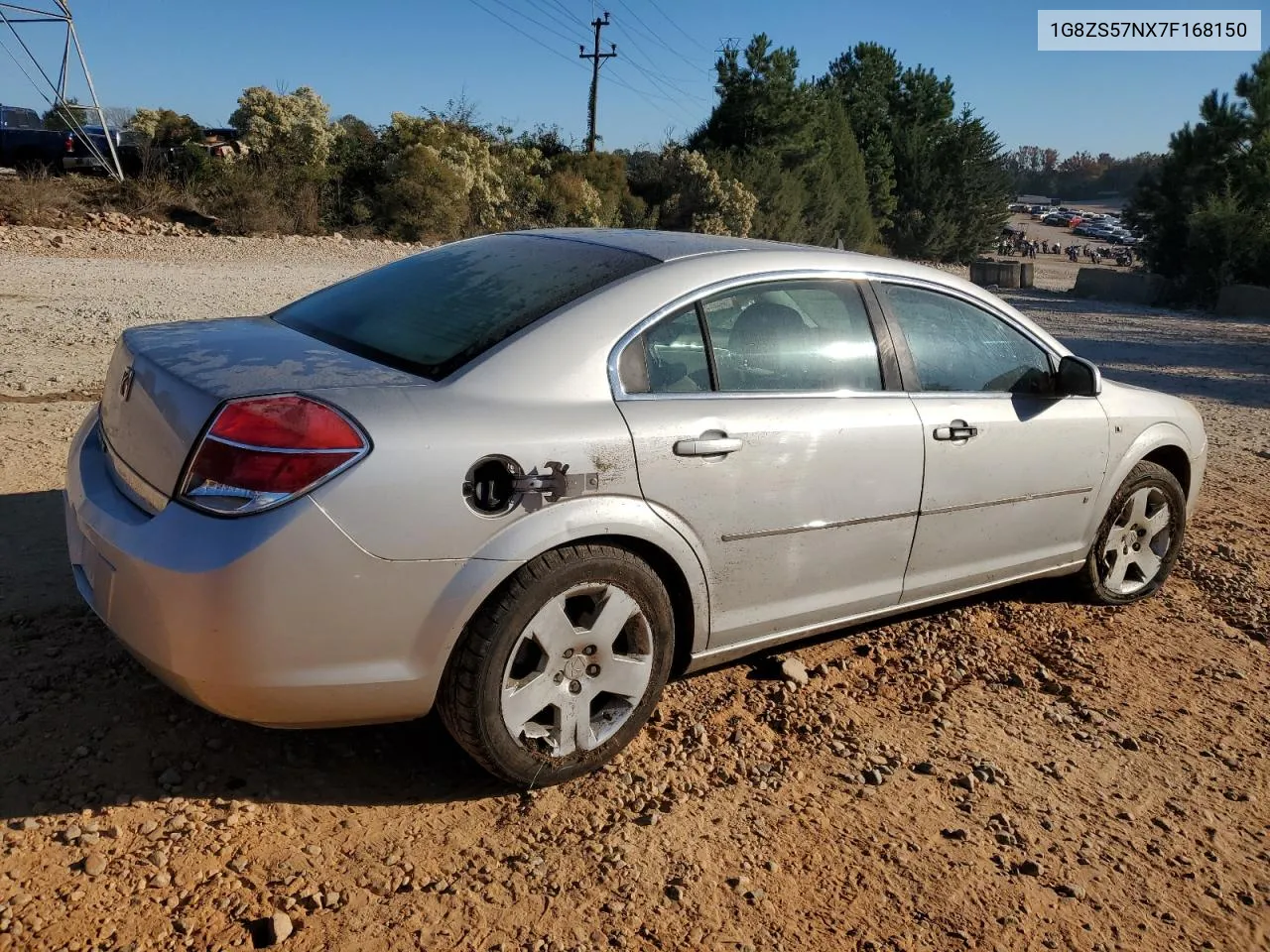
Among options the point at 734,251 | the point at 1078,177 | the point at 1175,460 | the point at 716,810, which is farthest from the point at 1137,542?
the point at 1078,177

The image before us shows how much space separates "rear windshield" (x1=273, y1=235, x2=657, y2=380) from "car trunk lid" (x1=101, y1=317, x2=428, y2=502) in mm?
129

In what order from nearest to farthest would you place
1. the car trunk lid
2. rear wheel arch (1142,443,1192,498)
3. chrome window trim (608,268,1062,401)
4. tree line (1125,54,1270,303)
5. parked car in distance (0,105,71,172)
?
the car trunk lid → chrome window trim (608,268,1062,401) → rear wheel arch (1142,443,1192,498) → parked car in distance (0,105,71,172) → tree line (1125,54,1270,303)

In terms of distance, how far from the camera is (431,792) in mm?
2973

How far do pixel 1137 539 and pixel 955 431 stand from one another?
1.58 meters

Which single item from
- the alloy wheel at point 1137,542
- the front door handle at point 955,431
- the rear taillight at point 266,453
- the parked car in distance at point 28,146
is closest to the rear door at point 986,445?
the front door handle at point 955,431

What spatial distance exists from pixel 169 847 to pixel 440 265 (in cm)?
202

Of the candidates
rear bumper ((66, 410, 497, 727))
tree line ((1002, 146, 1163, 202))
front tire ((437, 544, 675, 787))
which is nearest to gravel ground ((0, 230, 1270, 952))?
front tire ((437, 544, 675, 787))

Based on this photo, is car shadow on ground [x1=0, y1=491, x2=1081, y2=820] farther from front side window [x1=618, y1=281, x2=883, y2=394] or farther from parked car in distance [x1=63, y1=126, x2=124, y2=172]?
parked car in distance [x1=63, y1=126, x2=124, y2=172]

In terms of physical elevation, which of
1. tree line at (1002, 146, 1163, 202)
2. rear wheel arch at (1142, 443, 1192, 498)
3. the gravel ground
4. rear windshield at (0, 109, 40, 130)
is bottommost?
the gravel ground

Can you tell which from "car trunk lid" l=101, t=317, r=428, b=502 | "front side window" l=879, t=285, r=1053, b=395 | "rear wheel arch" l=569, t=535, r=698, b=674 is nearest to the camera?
"car trunk lid" l=101, t=317, r=428, b=502

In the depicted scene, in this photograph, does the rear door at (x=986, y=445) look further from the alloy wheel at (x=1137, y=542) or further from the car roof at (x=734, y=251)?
the alloy wheel at (x=1137, y=542)

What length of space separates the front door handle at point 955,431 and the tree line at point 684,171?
13975 mm

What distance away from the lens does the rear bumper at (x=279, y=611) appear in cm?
246

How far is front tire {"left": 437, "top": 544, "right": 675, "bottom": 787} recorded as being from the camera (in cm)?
277
